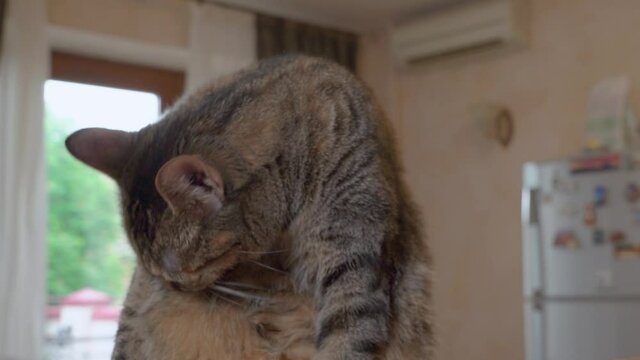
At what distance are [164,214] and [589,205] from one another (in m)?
2.47

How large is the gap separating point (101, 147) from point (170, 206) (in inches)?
4.8

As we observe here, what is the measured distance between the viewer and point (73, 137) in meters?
0.90

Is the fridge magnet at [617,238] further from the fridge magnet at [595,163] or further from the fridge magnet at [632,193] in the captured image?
the fridge magnet at [595,163]

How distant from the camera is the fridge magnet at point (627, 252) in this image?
9.49 feet

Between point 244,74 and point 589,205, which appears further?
point 589,205

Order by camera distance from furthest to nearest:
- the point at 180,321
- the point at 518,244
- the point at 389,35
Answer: the point at 389,35 → the point at 518,244 → the point at 180,321

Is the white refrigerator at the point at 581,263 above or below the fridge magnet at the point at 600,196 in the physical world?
below

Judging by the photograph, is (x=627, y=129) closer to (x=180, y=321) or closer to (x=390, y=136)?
(x=390, y=136)

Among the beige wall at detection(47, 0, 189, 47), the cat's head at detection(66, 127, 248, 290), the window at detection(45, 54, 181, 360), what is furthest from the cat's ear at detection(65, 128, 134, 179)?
the beige wall at detection(47, 0, 189, 47)

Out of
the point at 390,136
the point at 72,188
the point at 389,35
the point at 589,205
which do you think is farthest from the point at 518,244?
the point at 390,136

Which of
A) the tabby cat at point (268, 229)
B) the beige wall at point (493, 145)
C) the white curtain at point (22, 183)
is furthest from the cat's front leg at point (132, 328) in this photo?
the beige wall at point (493, 145)

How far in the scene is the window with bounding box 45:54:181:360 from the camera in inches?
139

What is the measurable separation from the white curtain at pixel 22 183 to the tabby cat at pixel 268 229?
253 centimetres

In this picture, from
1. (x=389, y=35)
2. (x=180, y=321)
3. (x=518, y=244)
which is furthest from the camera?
(x=389, y=35)
